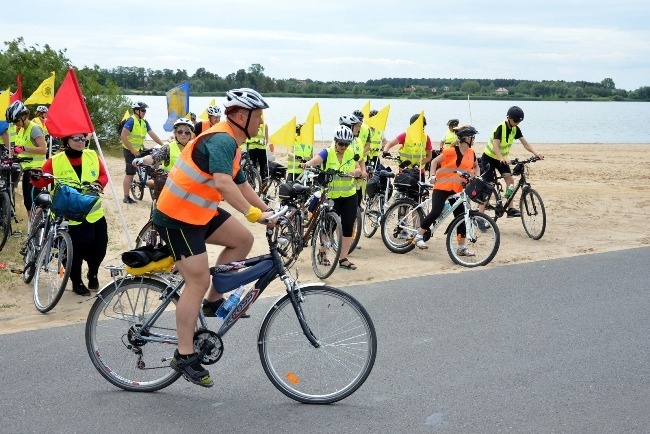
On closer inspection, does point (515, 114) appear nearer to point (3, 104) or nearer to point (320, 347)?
point (3, 104)

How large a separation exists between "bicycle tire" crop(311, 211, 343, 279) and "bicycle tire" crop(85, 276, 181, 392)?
4.42m

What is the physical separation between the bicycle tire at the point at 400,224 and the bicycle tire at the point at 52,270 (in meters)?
5.11

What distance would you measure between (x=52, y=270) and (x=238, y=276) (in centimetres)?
357

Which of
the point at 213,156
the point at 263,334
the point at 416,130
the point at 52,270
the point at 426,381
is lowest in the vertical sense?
Result: the point at 426,381

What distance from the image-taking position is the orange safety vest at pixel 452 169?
36.6 ft

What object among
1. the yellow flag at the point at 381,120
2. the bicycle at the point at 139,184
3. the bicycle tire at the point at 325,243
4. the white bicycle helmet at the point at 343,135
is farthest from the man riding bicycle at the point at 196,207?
the bicycle at the point at 139,184

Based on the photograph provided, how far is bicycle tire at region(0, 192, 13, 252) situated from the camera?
10.5 meters

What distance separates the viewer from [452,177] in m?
11.2

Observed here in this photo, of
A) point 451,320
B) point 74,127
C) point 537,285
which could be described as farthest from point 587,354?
point 74,127

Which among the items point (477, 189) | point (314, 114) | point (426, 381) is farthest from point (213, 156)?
point (314, 114)

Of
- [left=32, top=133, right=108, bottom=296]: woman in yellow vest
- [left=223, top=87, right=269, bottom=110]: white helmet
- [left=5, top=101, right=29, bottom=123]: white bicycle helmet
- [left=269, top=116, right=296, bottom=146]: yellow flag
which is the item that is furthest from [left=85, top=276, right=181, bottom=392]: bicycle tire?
[left=269, top=116, right=296, bottom=146]: yellow flag

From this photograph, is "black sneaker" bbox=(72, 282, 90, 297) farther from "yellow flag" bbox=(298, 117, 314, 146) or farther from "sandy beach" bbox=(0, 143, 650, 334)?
"yellow flag" bbox=(298, 117, 314, 146)

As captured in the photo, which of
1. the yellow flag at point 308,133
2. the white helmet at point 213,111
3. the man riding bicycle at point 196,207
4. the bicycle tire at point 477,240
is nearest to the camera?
the man riding bicycle at point 196,207

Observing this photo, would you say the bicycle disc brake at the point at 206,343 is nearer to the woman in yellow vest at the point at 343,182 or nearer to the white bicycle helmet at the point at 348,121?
the woman in yellow vest at the point at 343,182
